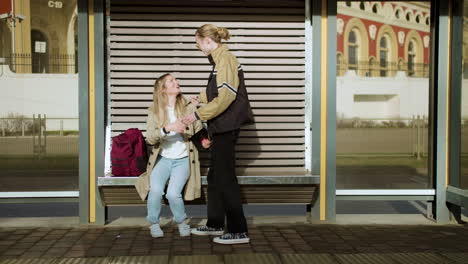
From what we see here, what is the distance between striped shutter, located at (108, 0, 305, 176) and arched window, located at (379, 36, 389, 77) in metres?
43.5

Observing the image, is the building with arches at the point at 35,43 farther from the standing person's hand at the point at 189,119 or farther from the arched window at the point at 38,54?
the standing person's hand at the point at 189,119

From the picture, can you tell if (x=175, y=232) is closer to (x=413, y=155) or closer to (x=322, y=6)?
(x=322, y=6)

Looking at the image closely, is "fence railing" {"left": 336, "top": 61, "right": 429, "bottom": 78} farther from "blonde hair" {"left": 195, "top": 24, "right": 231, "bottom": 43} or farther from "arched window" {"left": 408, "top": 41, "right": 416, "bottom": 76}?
"blonde hair" {"left": 195, "top": 24, "right": 231, "bottom": 43}

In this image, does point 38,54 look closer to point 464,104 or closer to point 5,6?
point 5,6

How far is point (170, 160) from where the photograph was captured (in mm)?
5156

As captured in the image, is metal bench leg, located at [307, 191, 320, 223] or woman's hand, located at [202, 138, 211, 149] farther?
metal bench leg, located at [307, 191, 320, 223]

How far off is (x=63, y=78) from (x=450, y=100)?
1478 centimetres

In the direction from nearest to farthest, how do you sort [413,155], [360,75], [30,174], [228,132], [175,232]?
[228,132], [175,232], [30,174], [413,155], [360,75]

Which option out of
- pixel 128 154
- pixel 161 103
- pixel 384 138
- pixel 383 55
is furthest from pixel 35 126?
pixel 383 55

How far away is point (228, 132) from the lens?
486 centimetres

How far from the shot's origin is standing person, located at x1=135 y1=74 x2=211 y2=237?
5.05 meters

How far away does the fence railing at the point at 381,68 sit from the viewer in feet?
153


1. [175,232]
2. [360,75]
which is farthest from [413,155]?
[360,75]

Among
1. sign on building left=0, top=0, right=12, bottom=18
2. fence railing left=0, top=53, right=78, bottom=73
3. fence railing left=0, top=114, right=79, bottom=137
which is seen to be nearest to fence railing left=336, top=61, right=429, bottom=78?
fence railing left=0, top=53, right=78, bottom=73
